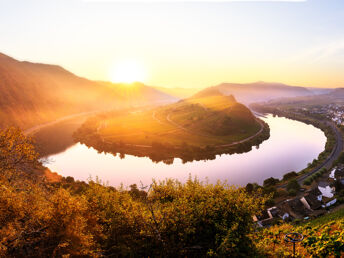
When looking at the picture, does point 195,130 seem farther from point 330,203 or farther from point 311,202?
point 330,203

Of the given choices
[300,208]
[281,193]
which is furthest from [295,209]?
[281,193]

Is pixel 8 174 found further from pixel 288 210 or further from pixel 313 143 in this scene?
pixel 313 143

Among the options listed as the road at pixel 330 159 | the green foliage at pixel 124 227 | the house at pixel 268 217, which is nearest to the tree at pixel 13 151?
the green foliage at pixel 124 227

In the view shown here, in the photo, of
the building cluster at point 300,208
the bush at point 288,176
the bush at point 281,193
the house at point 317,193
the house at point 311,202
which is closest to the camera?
the building cluster at point 300,208

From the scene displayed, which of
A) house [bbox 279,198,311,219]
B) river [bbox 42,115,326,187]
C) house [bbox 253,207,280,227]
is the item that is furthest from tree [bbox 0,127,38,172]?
river [bbox 42,115,326,187]

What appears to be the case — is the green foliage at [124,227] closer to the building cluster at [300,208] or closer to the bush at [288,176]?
the building cluster at [300,208]
